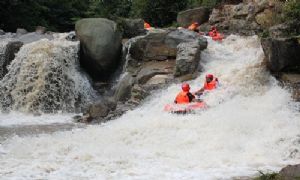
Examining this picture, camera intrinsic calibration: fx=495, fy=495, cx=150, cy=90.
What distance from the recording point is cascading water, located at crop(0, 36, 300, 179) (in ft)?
27.1

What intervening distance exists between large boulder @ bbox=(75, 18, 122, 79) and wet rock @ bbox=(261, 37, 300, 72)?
580cm

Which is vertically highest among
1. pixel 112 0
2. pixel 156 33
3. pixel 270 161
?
pixel 112 0

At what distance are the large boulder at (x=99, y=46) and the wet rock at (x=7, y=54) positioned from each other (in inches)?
88.8

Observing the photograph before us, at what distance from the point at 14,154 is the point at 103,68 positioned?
327 inches

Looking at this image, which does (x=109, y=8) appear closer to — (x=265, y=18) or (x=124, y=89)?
(x=265, y=18)

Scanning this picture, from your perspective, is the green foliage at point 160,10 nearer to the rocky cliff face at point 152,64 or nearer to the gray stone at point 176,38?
the rocky cliff face at point 152,64

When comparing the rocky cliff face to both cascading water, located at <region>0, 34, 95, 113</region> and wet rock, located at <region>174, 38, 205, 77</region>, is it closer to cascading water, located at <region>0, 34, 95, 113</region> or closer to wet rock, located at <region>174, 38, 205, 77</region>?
wet rock, located at <region>174, 38, 205, 77</region>

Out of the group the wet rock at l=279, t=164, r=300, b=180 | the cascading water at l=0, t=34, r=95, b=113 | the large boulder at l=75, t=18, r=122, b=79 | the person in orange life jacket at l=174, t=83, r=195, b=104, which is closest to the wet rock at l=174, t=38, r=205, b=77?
the large boulder at l=75, t=18, r=122, b=79

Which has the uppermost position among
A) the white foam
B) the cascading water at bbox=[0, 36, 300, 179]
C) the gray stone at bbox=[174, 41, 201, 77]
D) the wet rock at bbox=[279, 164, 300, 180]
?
the gray stone at bbox=[174, 41, 201, 77]

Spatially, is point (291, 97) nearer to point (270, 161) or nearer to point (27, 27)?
point (270, 161)

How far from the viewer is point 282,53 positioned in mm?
13562

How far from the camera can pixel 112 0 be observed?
3212cm

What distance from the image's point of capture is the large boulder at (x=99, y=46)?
17.3 meters

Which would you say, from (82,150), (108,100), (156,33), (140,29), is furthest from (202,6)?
(82,150)
